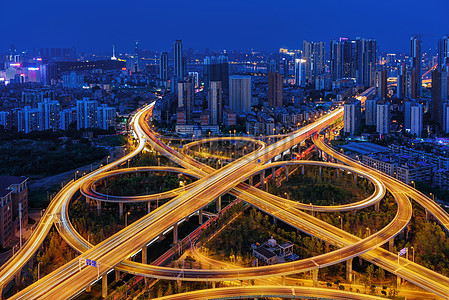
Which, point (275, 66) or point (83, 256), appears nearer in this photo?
point (83, 256)

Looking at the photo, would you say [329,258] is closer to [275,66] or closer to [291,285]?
[291,285]

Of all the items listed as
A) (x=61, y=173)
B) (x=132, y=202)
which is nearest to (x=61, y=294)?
(x=132, y=202)

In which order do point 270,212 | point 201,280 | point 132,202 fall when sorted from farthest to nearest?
Answer: point 132,202, point 270,212, point 201,280

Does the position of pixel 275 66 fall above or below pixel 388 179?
above

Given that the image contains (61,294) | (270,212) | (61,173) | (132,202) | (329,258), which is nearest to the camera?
(61,294)

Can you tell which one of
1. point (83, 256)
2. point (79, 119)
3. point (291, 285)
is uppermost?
point (79, 119)

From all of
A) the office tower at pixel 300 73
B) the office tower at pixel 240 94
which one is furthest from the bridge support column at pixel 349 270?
the office tower at pixel 300 73

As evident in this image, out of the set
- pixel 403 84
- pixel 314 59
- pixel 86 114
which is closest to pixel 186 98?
pixel 86 114

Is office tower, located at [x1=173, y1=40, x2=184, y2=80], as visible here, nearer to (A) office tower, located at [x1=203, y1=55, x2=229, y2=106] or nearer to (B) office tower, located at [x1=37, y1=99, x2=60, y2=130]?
(A) office tower, located at [x1=203, y1=55, x2=229, y2=106]
